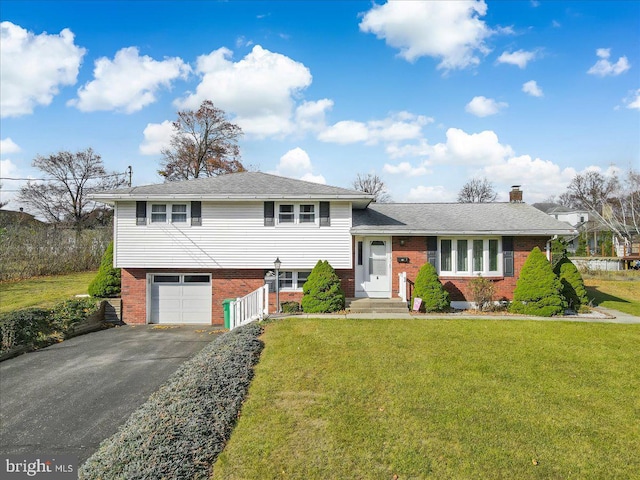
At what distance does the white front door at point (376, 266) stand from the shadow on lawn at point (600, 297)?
9.82 metres

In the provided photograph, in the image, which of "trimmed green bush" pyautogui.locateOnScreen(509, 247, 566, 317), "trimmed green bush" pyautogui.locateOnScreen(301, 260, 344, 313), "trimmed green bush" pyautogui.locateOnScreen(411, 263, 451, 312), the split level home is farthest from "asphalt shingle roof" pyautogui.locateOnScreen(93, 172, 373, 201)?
"trimmed green bush" pyautogui.locateOnScreen(509, 247, 566, 317)

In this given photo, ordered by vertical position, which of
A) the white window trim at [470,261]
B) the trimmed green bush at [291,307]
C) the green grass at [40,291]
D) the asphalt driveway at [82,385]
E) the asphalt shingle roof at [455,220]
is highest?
the asphalt shingle roof at [455,220]

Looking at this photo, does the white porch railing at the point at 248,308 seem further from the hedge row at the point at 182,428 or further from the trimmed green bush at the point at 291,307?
the hedge row at the point at 182,428

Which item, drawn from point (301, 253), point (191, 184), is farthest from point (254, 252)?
point (191, 184)

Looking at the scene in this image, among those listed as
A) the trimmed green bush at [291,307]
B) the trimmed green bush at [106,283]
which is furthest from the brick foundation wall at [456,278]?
the trimmed green bush at [106,283]

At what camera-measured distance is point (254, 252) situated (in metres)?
14.1

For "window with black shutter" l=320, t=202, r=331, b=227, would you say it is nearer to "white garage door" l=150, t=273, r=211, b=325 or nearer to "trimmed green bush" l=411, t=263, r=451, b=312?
"trimmed green bush" l=411, t=263, r=451, b=312

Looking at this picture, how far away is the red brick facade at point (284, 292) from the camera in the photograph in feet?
45.8

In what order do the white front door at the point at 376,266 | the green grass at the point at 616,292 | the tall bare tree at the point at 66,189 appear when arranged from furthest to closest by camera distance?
the tall bare tree at the point at 66,189, the green grass at the point at 616,292, the white front door at the point at 376,266

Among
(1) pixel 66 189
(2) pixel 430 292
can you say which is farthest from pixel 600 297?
(1) pixel 66 189

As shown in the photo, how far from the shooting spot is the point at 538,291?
1266cm

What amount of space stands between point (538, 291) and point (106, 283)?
1733 cm

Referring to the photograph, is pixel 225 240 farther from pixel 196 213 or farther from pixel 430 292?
pixel 430 292

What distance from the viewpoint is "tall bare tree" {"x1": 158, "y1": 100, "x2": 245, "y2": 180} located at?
31750mm
